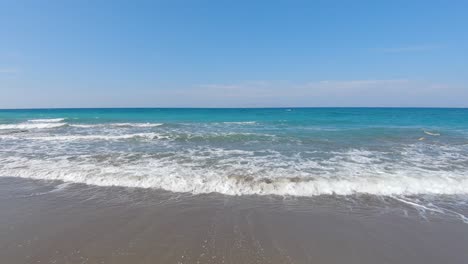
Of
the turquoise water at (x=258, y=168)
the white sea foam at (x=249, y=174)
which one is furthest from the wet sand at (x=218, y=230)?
the turquoise water at (x=258, y=168)

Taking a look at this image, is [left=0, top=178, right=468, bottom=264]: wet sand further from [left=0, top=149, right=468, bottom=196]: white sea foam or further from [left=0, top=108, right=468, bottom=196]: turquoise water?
[left=0, top=108, right=468, bottom=196]: turquoise water

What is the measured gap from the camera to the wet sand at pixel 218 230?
3980 millimetres

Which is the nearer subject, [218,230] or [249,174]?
[218,230]

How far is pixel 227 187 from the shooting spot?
7.17m

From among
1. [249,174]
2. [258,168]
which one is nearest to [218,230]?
[249,174]

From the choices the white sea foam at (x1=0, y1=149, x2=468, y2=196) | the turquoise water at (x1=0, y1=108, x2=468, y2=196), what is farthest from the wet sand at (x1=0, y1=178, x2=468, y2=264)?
the turquoise water at (x1=0, y1=108, x2=468, y2=196)

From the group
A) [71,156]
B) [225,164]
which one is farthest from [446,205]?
[71,156]

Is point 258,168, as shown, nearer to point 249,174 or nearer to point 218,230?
point 249,174

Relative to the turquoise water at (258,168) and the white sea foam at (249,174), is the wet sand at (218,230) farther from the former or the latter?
the turquoise water at (258,168)

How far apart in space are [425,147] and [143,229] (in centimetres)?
1595

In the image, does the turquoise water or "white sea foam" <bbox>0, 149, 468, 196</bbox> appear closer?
"white sea foam" <bbox>0, 149, 468, 196</bbox>

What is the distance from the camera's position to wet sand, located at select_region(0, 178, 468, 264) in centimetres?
398

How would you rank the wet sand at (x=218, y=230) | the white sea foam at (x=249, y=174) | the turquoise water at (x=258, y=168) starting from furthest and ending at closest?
the turquoise water at (x=258, y=168), the white sea foam at (x=249, y=174), the wet sand at (x=218, y=230)

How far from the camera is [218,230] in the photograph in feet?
15.5
